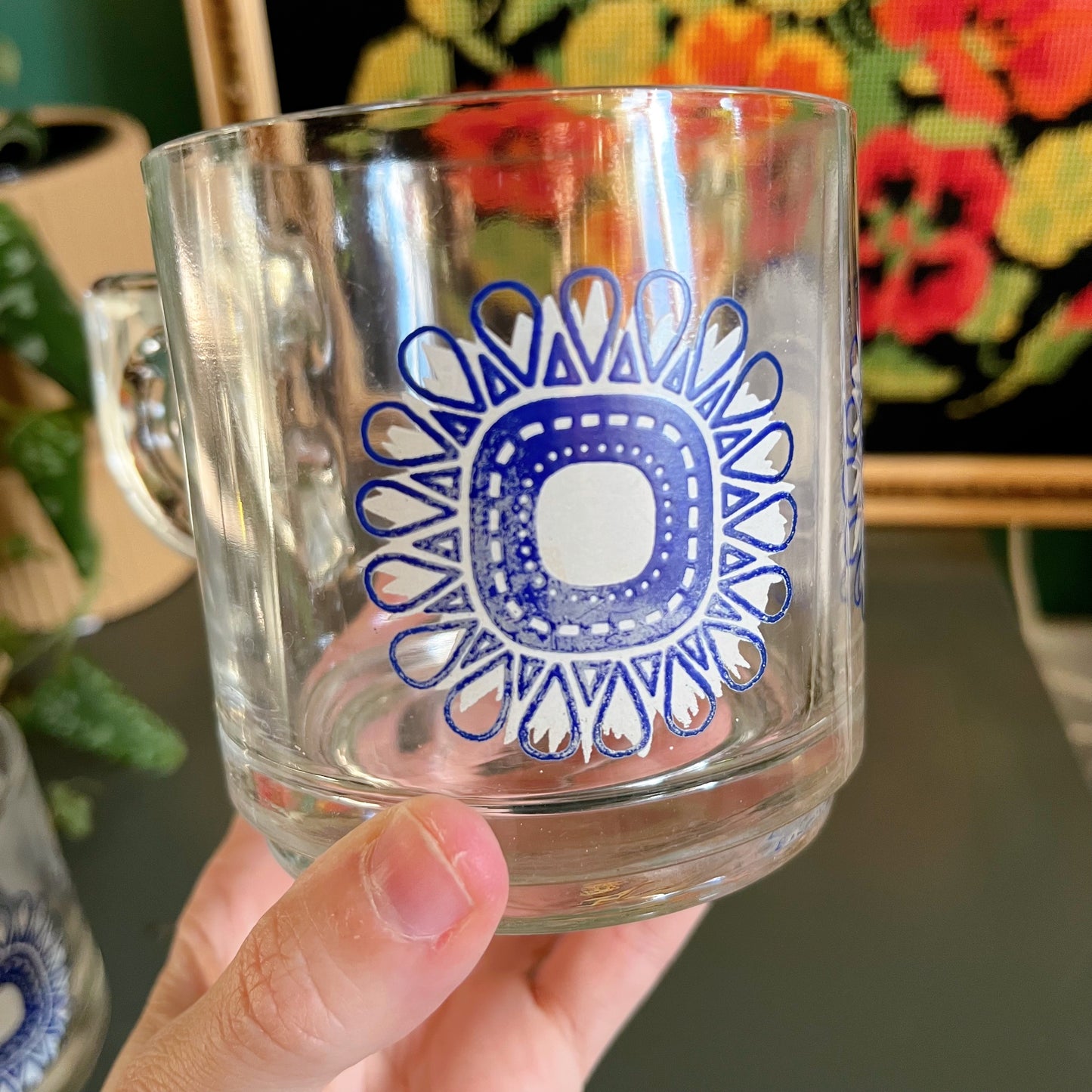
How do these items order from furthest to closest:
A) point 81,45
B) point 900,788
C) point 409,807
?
point 81,45
point 900,788
point 409,807

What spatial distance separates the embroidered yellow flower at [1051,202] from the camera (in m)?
0.59

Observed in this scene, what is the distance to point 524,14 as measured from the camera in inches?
23.4

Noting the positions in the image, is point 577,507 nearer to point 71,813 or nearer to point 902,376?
point 71,813

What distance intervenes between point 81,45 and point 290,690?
1.93ft

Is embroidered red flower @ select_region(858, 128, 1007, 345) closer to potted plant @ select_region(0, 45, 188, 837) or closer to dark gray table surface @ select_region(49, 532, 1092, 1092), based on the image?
dark gray table surface @ select_region(49, 532, 1092, 1092)

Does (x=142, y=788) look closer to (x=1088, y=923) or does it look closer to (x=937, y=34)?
(x=1088, y=923)

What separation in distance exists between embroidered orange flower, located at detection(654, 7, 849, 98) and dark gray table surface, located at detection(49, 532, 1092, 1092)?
1.19 ft

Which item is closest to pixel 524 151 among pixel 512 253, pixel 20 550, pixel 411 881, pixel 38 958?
pixel 512 253

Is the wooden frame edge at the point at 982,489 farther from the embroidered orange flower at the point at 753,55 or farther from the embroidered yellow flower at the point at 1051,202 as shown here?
the embroidered orange flower at the point at 753,55

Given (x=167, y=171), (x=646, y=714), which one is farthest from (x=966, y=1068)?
(x=167, y=171)

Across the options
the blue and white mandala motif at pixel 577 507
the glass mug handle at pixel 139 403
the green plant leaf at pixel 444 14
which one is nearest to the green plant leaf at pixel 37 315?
the glass mug handle at pixel 139 403

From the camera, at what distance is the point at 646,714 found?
0.85ft

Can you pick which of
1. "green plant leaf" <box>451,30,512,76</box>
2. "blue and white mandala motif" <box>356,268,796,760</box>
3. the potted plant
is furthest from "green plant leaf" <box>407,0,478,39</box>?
"blue and white mandala motif" <box>356,268,796,760</box>

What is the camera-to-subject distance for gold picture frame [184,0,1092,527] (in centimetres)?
61
